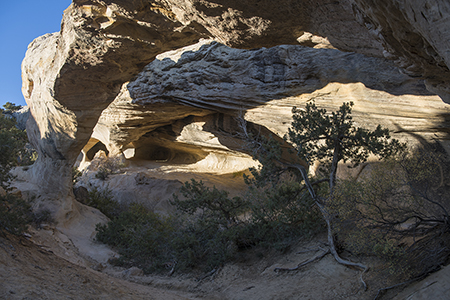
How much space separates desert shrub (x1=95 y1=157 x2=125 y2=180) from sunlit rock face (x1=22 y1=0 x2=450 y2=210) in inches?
91.8

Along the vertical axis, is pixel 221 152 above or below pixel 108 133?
below

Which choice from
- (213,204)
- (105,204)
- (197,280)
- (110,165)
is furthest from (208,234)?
(110,165)

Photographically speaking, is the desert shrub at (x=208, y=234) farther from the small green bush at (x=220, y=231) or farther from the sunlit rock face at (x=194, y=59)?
the sunlit rock face at (x=194, y=59)

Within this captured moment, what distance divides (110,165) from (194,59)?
9.71 meters

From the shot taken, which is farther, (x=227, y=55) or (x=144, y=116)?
(x=144, y=116)

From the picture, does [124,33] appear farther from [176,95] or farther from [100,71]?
[176,95]

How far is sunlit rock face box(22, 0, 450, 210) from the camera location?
334cm

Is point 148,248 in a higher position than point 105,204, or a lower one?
lower

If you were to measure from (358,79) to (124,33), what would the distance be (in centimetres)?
703

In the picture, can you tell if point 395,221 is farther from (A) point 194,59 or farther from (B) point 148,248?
(A) point 194,59

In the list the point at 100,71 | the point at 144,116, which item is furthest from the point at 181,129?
the point at 100,71

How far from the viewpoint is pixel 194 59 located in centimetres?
1186

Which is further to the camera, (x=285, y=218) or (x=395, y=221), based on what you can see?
(x=285, y=218)

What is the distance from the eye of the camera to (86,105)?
10414 millimetres
